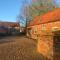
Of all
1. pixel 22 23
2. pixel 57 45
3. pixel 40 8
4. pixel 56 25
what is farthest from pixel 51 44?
pixel 22 23

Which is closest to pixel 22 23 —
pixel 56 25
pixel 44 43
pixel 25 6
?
pixel 25 6

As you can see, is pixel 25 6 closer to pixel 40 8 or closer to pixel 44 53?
pixel 40 8

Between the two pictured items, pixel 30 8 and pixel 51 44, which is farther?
pixel 30 8

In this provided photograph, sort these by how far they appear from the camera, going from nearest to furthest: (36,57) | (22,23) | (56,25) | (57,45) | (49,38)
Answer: (57,45) < (49,38) < (36,57) < (56,25) < (22,23)

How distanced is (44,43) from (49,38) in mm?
969

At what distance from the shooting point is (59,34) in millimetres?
10438

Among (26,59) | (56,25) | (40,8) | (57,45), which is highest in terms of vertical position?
(40,8)

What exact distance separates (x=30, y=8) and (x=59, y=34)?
34718 mm

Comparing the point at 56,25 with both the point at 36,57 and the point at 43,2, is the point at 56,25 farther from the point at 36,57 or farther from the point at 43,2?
the point at 43,2

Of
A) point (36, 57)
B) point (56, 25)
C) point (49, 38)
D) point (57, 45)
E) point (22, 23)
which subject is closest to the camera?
point (57, 45)

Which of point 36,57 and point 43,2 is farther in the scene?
point 43,2

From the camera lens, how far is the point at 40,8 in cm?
4412

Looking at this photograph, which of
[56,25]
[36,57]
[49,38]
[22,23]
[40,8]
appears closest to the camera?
[49,38]

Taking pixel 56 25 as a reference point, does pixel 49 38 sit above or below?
below
